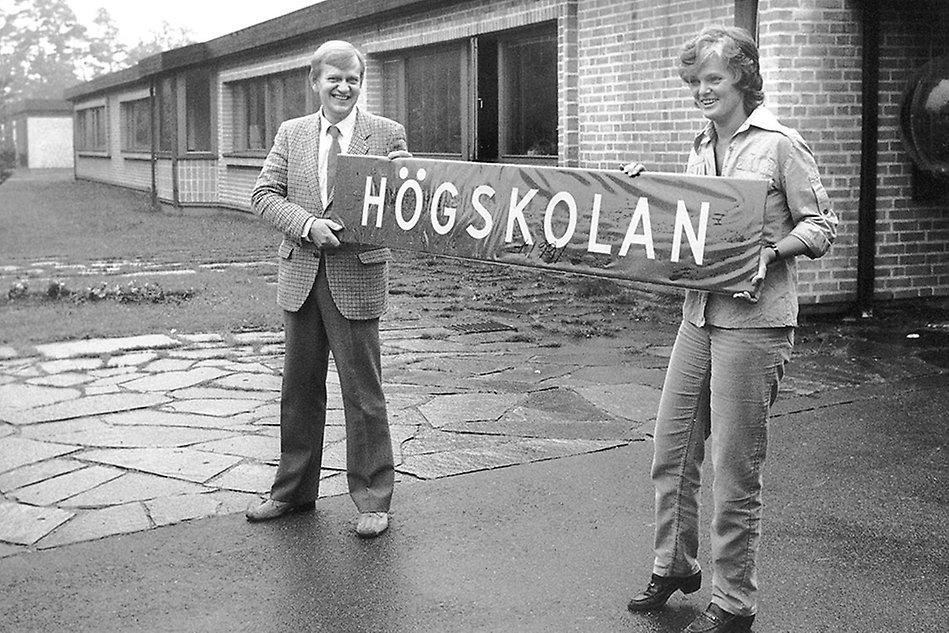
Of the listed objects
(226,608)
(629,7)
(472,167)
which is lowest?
(226,608)

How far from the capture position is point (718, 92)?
13.1 feet

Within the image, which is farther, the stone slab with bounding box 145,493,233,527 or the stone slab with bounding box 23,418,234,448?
the stone slab with bounding box 23,418,234,448

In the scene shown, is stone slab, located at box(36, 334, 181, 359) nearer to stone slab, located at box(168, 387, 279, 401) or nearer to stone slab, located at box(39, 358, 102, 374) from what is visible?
stone slab, located at box(39, 358, 102, 374)

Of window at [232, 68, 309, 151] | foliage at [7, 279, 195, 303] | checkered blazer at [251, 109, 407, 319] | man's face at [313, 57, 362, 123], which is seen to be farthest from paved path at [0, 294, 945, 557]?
window at [232, 68, 309, 151]

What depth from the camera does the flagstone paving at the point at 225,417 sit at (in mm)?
5746

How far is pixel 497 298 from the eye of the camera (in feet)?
40.7

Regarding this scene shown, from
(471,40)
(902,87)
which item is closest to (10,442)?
(902,87)

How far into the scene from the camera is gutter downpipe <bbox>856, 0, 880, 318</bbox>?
10.5 metres

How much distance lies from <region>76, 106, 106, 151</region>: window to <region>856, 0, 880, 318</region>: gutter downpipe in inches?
1376

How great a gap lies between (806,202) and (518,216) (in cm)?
130

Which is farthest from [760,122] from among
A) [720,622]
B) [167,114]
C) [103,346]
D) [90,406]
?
[167,114]

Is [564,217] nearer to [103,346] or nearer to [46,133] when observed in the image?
[103,346]

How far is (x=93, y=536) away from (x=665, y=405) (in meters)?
2.48

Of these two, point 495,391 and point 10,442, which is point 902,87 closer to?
point 495,391
